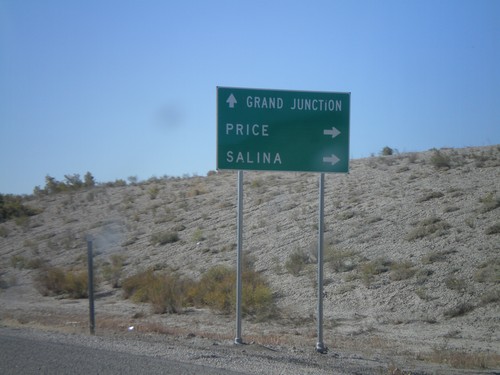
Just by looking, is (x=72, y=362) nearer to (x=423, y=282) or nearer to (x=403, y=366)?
(x=403, y=366)

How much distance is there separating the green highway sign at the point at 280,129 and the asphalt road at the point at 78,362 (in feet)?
18.0

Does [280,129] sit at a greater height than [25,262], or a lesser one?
greater

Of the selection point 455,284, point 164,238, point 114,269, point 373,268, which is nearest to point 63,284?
point 114,269

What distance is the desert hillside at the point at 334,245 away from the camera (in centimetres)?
2111

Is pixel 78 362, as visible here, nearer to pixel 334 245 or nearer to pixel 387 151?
pixel 334 245

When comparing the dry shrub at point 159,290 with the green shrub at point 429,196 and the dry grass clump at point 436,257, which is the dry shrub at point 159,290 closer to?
the dry grass clump at point 436,257

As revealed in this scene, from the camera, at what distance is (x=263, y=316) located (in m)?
22.2

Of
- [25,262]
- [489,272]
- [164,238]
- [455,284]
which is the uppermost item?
[164,238]

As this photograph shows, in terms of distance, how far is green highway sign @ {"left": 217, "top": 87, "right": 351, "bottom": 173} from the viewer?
51.9ft

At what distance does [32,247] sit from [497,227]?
27.9 m

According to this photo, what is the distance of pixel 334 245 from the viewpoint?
29469 mm

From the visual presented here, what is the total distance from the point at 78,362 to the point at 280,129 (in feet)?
23.7

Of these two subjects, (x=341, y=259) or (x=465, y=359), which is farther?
(x=341, y=259)

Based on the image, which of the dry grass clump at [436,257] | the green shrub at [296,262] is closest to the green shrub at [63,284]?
the green shrub at [296,262]
